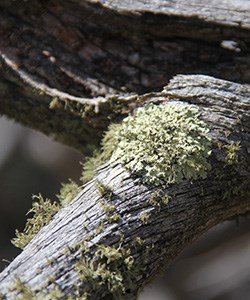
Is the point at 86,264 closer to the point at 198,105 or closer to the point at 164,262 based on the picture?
the point at 164,262

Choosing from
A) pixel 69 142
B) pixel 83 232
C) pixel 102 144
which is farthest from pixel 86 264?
pixel 69 142

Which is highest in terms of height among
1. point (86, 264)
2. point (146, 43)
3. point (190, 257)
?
point (146, 43)

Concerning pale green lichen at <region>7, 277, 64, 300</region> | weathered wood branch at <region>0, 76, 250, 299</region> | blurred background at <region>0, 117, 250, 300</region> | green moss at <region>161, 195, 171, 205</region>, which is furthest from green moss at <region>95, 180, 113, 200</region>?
blurred background at <region>0, 117, 250, 300</region>

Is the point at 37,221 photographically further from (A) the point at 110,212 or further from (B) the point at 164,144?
(B) the point at 164,144

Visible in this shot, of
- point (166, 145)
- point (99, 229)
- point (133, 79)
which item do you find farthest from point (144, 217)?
point (133, 79)

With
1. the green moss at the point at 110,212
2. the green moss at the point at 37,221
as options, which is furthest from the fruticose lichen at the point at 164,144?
the green moss at the point at 37,221

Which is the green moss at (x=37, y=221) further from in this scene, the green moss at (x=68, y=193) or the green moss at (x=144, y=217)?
the green moss at (x=144, y=217)

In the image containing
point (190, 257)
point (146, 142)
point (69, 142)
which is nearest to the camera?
point (146, 142)
